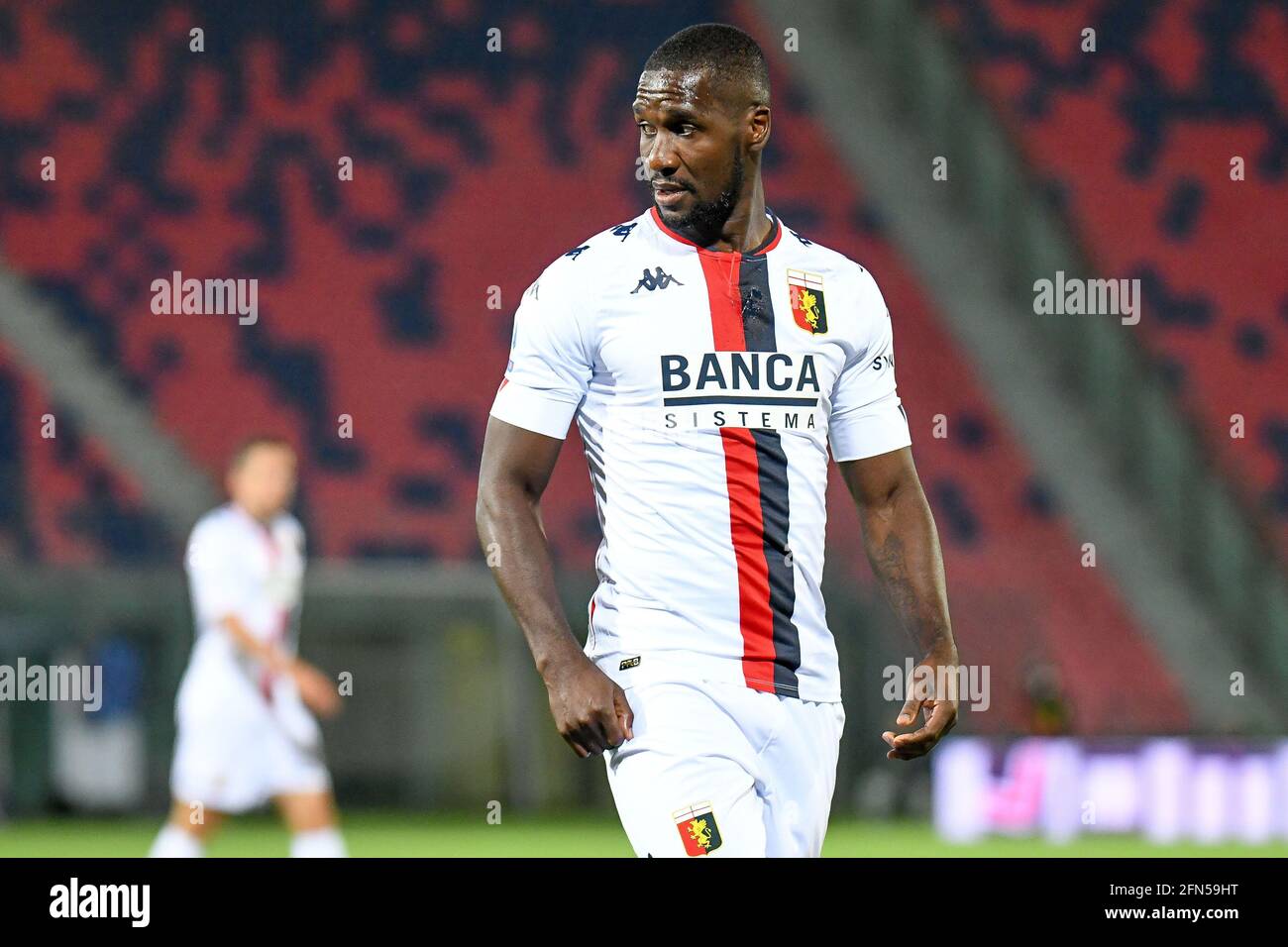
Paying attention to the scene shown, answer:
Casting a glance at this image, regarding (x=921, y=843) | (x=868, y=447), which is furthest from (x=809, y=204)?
(x=868, y=447)

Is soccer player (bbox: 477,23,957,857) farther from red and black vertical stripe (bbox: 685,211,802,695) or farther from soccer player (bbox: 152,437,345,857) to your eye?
soccer player (bbox: 152,437,345,857)

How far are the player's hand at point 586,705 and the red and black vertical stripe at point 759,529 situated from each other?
0.25 m

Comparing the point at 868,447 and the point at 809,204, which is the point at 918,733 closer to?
the point at 868,447

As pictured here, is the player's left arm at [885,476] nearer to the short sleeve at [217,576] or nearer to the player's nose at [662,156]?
the player's nose at [662,156]

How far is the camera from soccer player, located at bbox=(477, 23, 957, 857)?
3191mm

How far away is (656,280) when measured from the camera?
3363 mm

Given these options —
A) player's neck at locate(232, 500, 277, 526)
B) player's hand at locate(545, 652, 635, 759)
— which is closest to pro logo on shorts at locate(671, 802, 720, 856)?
player's hand at locate(545, 652, 635, 759)

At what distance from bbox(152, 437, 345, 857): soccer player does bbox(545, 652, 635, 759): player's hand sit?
11.9 feet

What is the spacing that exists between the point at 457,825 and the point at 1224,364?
21.5 ft

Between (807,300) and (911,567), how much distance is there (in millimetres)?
511

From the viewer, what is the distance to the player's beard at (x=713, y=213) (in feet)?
11.1

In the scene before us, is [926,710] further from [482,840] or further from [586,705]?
[482,840]

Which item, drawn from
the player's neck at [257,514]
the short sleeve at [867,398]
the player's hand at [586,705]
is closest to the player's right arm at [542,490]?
the player's hand at [586,705]
